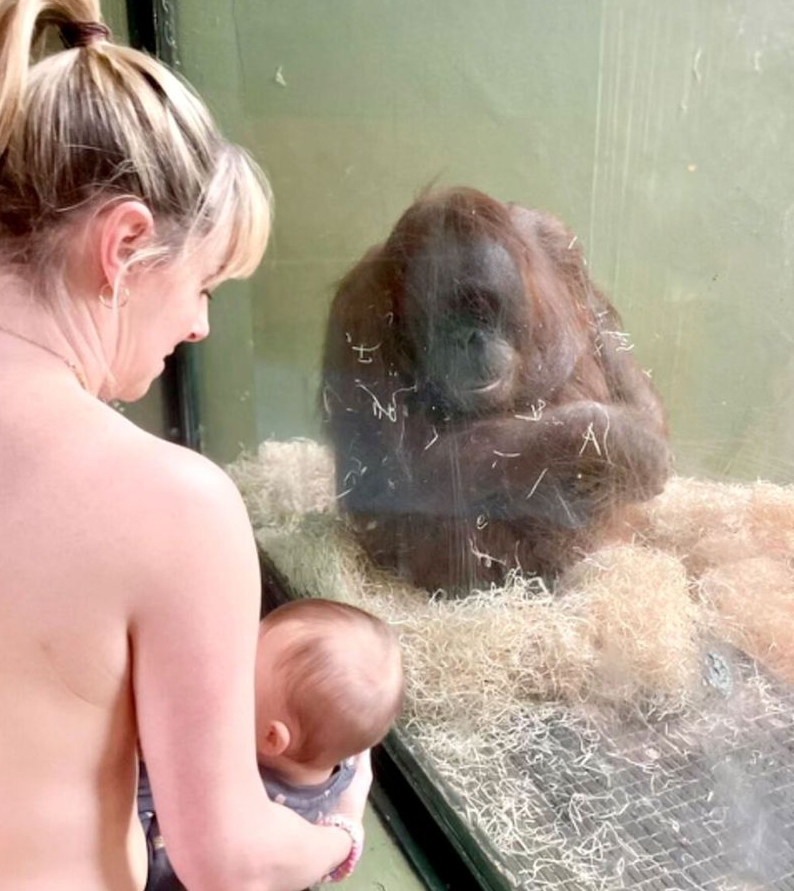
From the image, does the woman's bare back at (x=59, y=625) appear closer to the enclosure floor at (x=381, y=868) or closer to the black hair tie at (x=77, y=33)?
the black hair tie at (x=77, y=33)

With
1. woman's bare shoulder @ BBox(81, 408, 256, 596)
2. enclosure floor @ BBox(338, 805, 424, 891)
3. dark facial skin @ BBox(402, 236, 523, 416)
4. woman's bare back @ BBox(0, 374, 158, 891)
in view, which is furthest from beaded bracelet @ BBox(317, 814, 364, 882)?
dark facial skin @ BBox(402, 236, 523, 416)

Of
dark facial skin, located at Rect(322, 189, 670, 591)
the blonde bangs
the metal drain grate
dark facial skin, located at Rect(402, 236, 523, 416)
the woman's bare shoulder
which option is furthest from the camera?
dark facial skin, located at Rect(402, 236, 523, 416)

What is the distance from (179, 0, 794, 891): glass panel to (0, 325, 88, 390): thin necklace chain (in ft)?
2.31

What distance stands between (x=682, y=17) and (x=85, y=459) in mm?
855

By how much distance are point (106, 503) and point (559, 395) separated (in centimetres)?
92

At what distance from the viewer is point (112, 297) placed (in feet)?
2.59

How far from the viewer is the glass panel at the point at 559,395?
1080 millimetres

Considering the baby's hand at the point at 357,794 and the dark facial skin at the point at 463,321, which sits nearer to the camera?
the baby's hand at the point at 357,794

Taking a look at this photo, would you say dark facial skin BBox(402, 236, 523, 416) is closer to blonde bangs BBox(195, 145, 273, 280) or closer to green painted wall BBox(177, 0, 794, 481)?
green painted wall BBox(177, 0, 794, 481)

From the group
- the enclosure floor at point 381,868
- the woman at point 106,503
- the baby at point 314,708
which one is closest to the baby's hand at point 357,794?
the baby at point 314,708

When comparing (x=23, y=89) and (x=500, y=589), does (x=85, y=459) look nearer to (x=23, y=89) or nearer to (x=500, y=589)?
(x=23, y=89)

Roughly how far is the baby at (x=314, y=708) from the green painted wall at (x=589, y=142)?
1.68 ft

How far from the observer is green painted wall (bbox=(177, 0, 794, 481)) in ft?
3.42

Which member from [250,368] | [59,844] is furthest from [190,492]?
[250,368]
